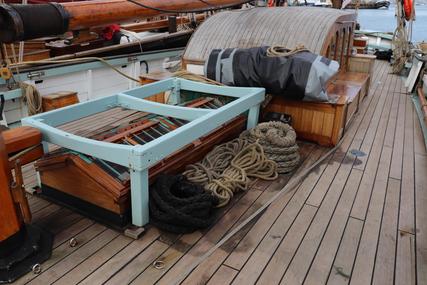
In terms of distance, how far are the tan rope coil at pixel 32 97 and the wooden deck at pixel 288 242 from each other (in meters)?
1.59

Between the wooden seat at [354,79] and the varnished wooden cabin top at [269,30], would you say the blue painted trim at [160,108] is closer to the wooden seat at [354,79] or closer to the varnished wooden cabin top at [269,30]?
the varnished wooden cabin top at [269,30]

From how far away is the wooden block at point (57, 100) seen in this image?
4.47 metres

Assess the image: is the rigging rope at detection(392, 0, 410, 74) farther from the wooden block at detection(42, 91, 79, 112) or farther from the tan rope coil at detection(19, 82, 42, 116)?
the tan rope coil at detection(19, 82, 42, 116)

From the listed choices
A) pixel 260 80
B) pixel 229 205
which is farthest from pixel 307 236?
pixel 260 80

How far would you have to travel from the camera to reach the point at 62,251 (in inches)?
85.0

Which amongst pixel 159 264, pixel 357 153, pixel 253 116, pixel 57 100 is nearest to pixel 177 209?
pixel 159 264

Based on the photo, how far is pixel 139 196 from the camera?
2268 millimetres

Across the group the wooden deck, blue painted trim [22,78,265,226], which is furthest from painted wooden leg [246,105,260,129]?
the wooden deck

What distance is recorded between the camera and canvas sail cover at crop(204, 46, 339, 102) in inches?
142

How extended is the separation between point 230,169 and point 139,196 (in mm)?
999

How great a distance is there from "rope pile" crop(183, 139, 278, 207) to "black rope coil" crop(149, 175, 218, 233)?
26 cm

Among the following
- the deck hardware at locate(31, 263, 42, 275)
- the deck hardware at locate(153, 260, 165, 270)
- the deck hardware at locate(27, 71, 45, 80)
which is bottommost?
the deck hardware at locate(153, 260, 165, 270)

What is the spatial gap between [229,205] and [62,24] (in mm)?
1656

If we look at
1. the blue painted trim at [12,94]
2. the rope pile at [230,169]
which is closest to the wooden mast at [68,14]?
the rope pile at [230,169]
